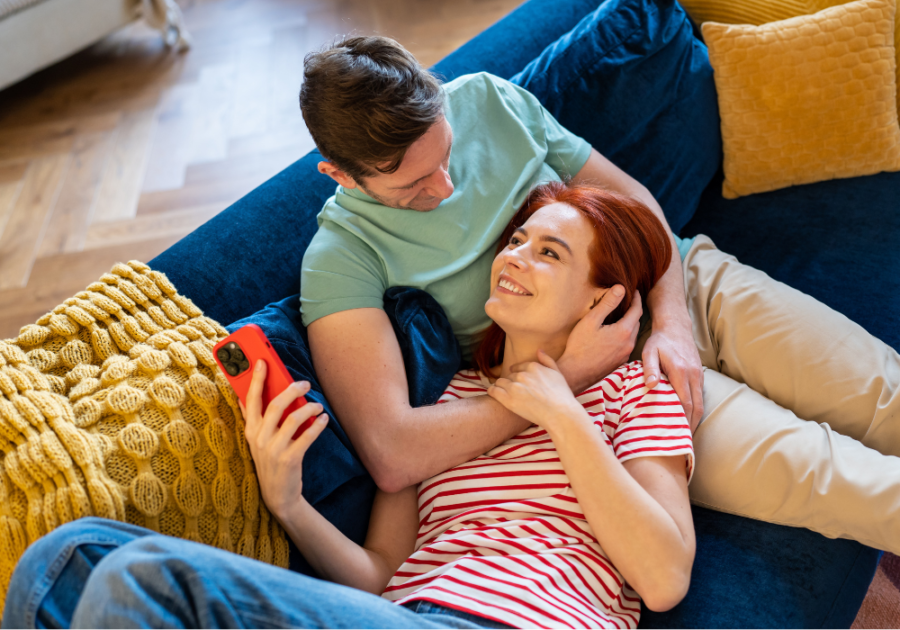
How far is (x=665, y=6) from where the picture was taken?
1835mm

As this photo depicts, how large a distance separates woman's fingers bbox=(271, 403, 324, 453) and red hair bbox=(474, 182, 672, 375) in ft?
1.57

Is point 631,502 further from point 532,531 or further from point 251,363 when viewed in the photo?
point 251,363

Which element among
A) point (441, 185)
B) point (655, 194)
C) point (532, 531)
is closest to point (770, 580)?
point (532, 531)

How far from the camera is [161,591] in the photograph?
2.57ft

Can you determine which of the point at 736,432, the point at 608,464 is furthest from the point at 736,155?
the point at 608,464

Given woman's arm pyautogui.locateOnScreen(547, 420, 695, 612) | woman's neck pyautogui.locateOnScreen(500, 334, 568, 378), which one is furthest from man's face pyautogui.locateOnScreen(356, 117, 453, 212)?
woman's arm pyautogui.locateOnScreen(547, 420, 695, 612)

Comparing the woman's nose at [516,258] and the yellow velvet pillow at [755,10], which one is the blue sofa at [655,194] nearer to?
the yellow velvet pillow at [755,10]

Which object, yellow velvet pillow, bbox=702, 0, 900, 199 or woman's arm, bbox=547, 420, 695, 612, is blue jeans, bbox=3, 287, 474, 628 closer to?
woman's arm, bbox=547, 420, 695, 612

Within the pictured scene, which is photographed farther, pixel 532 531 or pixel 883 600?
pixel 883 600

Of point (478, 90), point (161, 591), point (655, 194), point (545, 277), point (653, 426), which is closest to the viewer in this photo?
point (161, 591)

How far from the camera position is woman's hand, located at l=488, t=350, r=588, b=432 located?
1.12 metres

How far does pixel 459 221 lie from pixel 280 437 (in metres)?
0.62

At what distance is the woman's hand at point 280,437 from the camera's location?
3.31ft

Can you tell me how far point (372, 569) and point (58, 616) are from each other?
1.58 feet
